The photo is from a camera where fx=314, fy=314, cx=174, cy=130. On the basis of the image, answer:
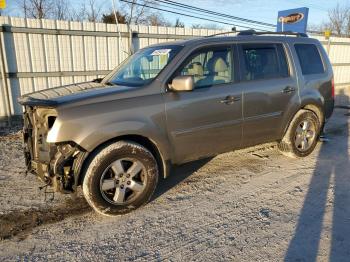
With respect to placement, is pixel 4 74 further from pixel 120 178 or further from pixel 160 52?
pixel 120 178

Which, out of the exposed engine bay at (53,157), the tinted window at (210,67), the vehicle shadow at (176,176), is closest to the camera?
the exposed engine bay at (53,157)

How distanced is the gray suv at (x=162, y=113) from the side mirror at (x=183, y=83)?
1 cm

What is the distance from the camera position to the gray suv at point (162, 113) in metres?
3.36

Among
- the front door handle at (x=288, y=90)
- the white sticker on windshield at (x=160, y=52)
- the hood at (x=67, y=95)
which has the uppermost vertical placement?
the white sticker on windshield at (x=160, y=52)

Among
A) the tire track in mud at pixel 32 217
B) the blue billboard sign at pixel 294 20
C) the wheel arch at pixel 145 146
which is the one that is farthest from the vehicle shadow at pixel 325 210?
the blue billboard sign at pixel 294 20

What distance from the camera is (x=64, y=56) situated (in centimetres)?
865

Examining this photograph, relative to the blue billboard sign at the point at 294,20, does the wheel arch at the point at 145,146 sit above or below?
below

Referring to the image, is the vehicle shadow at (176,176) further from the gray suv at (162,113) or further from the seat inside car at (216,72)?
the seat inside car at (216,72)

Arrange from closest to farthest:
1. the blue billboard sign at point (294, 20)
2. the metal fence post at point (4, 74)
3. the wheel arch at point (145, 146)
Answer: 1. the wheel arch at point (145, 146)
2. the metal fence post at point (4, 74)
3. the blue billboard sign at point (294, 20)

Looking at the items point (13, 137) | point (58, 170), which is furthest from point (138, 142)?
point (13, 137)

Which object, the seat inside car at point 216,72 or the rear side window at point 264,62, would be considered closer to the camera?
the seat inside car at point 216,72

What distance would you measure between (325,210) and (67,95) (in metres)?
3.28

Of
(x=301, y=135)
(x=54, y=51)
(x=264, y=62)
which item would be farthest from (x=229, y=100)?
(x=54, y=51)

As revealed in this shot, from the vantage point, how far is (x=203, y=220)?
3504 mm
